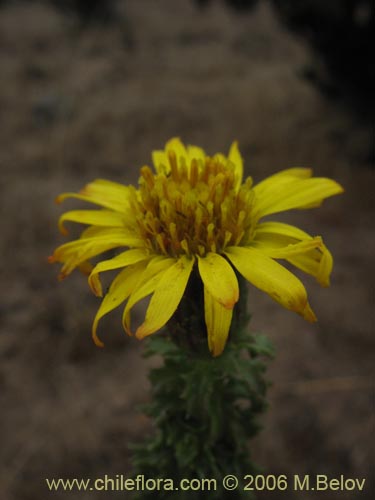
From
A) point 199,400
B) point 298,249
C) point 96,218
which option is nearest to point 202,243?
point 298,249

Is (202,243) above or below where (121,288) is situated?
above

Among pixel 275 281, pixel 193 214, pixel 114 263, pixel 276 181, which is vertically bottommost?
pixel 275 281

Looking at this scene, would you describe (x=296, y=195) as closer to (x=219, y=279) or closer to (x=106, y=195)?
(x=219, y=279)

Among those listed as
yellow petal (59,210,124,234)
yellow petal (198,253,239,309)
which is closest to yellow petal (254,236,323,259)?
yellow petal (198,253,239,309)

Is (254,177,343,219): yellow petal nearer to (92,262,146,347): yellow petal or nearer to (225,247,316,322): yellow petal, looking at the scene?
(225,247,316,322): yellow petal

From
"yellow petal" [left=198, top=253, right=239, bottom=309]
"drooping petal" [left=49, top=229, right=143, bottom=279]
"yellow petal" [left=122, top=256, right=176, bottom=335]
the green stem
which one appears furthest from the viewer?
the green stem
